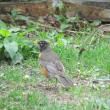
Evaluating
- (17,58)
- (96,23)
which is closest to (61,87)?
(17,58)

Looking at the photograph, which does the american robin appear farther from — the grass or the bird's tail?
the grass

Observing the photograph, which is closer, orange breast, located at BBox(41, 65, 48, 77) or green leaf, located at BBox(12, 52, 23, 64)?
orange breast, located at BBox(41, 65, 48, 77)

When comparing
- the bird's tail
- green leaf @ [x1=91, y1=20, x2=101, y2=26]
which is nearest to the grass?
the bird's tail

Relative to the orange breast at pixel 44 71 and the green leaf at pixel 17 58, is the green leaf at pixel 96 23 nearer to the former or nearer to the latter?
the green leaf at pixel 17 58

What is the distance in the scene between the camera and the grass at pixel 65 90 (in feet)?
21.0

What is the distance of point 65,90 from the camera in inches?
281

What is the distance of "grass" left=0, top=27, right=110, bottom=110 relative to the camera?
641 cm

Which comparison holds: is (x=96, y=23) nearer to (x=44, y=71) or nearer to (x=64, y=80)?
(x=44, y=71)

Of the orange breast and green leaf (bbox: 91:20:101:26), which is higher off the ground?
the orange breast

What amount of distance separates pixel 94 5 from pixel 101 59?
8.85ft

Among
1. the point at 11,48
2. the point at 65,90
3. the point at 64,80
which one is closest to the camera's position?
the point at 64,80

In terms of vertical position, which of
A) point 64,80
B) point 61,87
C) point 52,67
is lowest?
point 61,87

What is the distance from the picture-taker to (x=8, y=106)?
249 inches

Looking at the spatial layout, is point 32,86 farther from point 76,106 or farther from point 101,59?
point 101,59
